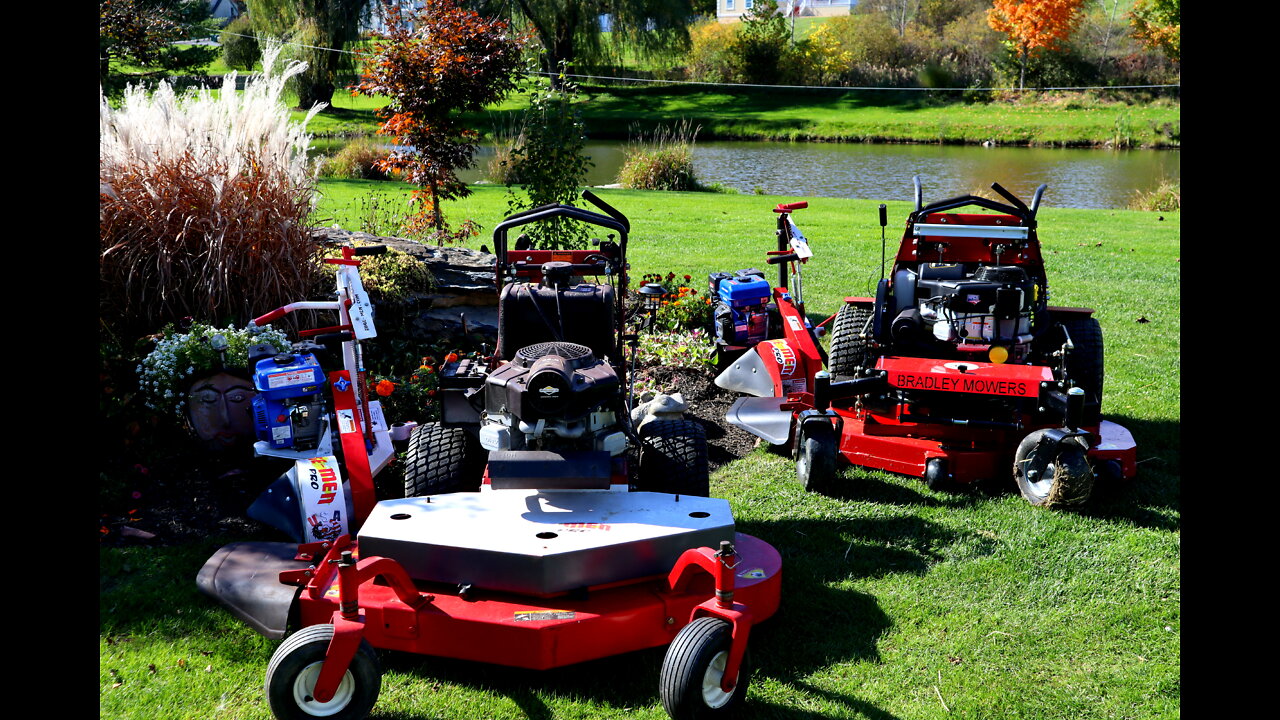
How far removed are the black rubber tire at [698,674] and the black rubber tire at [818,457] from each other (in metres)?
2.15

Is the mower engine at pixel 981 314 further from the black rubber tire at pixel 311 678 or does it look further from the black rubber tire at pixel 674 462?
the black rubber tire at pixel 311 678

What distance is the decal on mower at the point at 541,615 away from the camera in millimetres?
3732

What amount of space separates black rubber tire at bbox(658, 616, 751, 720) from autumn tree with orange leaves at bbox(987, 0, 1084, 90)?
42.9 meters

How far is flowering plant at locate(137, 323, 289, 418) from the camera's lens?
18.2 feet

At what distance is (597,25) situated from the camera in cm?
3606

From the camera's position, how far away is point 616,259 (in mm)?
5422

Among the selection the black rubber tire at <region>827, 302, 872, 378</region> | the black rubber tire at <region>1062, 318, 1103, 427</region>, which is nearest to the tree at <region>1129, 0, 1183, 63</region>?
the black rubber tire at <region>1062, 318, 1103, 427</region>

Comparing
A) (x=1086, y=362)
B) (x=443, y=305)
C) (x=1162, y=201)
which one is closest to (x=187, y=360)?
(x=443, y=305)

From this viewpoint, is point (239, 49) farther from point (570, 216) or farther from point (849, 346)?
Answer: point (570, 216)

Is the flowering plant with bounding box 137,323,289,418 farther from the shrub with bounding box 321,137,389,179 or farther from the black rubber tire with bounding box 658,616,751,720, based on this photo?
the shrub with bounding box 321,137,389,179

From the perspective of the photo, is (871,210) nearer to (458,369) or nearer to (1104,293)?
(1104,293)

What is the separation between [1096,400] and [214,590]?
15.8 feet

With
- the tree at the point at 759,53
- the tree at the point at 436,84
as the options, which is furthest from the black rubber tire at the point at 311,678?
the tree at the point at 759,53

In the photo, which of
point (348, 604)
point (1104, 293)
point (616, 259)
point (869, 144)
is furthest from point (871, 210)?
point (869, 144)
